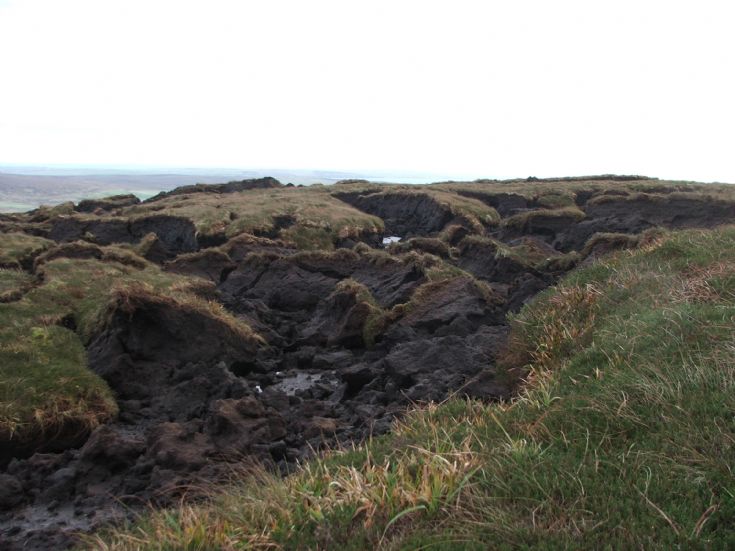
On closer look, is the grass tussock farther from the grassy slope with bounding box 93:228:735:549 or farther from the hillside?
the grassy slope with bounding box 93:228:735:549

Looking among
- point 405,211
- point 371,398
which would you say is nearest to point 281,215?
point 405,211

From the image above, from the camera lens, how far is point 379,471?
696cm

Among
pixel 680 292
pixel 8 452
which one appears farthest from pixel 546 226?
pixel 8 452

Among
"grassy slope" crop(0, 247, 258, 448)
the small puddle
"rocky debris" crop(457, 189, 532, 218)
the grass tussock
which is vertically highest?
"rocky debris" crop(457, 189, 532, 218)

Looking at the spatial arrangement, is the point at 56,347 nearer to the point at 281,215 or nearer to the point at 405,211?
the point at 281,215

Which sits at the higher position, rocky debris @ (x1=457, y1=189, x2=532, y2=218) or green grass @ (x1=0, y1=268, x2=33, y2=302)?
rocky debris @ (x1=457, y1=189, x2=532, y2=218)

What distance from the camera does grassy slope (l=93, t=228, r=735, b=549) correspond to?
5.21 meters

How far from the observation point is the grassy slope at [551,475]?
521 centimetres

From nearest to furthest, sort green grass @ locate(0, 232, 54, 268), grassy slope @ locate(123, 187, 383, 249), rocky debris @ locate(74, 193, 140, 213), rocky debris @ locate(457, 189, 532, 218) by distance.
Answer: green grass @ locate(0, 232, 54, 268)
grassy slope @ locate(123, 187, 383, 249)
rocky debris @ locate(457, 189, 532, 218)
rocky debris @ locate(74, 193, 140, 213)

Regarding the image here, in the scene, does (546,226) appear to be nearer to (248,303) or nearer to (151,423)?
(248,303)

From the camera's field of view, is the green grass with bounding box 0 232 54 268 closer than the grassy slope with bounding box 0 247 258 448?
No

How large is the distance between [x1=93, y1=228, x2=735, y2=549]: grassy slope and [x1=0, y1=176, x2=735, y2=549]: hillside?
0.03 meters

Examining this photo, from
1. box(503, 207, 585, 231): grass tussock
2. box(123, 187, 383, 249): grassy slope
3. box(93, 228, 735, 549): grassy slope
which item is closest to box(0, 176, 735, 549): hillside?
box(93, 228, 735, 549): grassy slope

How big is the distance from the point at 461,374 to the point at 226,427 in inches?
217
